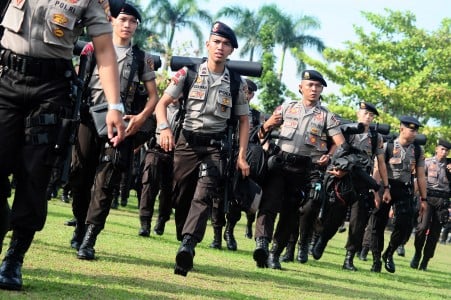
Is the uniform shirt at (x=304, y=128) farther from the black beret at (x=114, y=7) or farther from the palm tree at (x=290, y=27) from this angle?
the palm tree at (x=290, y=27)

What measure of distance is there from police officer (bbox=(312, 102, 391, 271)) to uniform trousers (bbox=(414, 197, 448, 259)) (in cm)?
321

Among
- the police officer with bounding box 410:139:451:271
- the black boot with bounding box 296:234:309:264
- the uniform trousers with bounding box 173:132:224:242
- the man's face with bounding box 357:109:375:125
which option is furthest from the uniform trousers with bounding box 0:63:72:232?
the police officer with bounding box 410:139:451:271

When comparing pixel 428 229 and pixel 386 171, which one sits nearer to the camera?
pixel 386 171

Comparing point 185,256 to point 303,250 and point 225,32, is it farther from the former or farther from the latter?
point 303,250

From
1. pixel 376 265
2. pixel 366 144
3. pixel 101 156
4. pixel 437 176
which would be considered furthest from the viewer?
pixel 437 176

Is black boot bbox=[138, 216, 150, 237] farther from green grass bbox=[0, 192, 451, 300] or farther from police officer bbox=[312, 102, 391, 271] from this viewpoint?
police officer bbox=[312, 102, 391, 271]

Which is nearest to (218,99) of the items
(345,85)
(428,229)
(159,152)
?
(159,152)

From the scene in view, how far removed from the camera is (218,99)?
895 centimetres

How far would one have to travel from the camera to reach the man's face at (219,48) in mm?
8891

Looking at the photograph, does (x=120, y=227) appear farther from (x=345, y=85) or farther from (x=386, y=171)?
(x=345, y=85)

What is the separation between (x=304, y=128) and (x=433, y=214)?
6.52 meters

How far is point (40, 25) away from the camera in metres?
6.20

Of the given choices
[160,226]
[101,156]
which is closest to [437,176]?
[160,226]

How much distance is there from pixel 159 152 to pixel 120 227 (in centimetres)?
139
